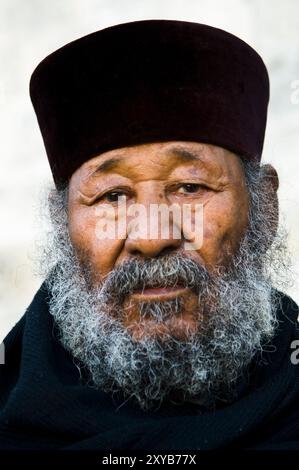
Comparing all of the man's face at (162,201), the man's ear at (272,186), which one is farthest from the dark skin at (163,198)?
the man's ear at (272,186)

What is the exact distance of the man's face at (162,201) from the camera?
10.1ft

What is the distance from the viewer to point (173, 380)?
3.13m

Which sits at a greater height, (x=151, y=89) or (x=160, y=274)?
(x=151, y=89)

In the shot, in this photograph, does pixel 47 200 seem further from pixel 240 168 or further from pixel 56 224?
pixel 240 168

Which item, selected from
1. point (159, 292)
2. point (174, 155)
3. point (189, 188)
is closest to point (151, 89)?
point (174, 155)

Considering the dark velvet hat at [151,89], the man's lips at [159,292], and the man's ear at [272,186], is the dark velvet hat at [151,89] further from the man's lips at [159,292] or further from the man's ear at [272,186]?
the man's lips at [159,292]

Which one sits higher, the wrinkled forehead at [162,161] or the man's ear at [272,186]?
the wrinkled forehead at [162,161]

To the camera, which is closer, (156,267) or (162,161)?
(156,267)

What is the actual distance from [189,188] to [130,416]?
1.11m

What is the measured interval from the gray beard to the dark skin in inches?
1.7

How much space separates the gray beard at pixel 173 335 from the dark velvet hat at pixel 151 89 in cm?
56

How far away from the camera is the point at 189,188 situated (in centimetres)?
323

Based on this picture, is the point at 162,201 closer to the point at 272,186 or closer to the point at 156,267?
the point at 156,267
